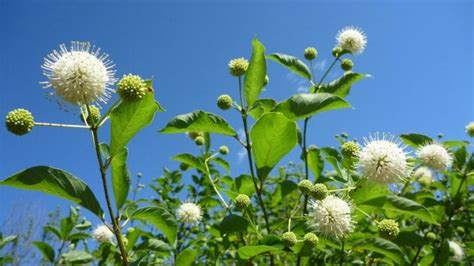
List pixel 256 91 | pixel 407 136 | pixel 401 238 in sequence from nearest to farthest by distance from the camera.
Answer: pixel 256 91 → pixel 401 238 → pixel 407 136

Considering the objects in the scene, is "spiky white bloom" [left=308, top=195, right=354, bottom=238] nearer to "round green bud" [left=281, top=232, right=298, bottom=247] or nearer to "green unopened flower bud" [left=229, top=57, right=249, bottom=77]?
"round green bud" [left=281, top=232, right=298, bottom=247]

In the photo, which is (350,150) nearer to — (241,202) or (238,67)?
(241,202)

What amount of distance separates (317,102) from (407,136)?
1230mm

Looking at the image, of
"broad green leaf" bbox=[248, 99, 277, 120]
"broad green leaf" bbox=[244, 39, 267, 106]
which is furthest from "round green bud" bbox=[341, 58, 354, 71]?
"broad green leaf" bbox=[244, 39, 267, 106]

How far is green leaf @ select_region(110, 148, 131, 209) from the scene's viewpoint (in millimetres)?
1954

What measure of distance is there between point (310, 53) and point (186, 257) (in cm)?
206

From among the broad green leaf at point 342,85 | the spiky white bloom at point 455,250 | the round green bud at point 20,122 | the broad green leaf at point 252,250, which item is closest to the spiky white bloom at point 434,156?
the spiky white bloom at point 455,250

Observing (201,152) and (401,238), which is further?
(201,152)

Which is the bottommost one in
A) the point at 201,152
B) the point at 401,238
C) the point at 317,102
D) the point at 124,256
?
the point at 124,256

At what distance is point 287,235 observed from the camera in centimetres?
207

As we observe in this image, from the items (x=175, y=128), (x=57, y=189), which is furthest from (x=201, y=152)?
(x=57, y=189)

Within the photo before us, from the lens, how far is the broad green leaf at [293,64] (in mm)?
2918

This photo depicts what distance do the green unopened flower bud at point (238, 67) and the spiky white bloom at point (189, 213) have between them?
1693 mm

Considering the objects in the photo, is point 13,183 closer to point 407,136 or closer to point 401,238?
point 401,238
